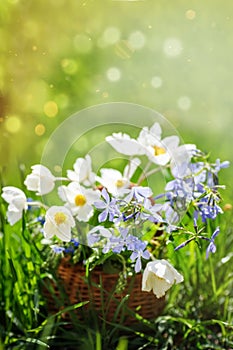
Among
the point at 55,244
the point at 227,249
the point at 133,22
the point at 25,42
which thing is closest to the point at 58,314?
the point at 55,244

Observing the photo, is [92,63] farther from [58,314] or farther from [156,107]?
[58,314]

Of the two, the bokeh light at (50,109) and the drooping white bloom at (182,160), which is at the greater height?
the bokeh light at (50,109)

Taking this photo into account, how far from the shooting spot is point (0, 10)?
203 centimetres

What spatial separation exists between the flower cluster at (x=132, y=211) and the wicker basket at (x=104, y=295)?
2cm

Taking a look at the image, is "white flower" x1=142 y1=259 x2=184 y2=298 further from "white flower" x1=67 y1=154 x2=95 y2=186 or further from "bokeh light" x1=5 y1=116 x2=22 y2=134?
"bokeh light" x1=5 y1=116 x2=22 y2=134

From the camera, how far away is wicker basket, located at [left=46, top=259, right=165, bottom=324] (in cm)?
108

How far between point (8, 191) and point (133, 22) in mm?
1243

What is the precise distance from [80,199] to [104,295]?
17cm

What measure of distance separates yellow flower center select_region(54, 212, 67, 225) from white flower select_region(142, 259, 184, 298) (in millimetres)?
151

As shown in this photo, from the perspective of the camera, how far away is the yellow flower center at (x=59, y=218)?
3.36 ft

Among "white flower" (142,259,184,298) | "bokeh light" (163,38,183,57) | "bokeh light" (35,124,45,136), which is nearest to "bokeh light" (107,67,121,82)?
"bokeh light" (163,38,183,57)

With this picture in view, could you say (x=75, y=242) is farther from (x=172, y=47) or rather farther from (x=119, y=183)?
(x=172, y=47)

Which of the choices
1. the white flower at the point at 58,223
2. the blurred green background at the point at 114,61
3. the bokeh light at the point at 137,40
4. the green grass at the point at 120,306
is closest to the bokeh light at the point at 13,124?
the blurred green background at the point at 114,61

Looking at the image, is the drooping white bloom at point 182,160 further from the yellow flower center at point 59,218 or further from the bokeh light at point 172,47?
the bokeh light at point 172,47
